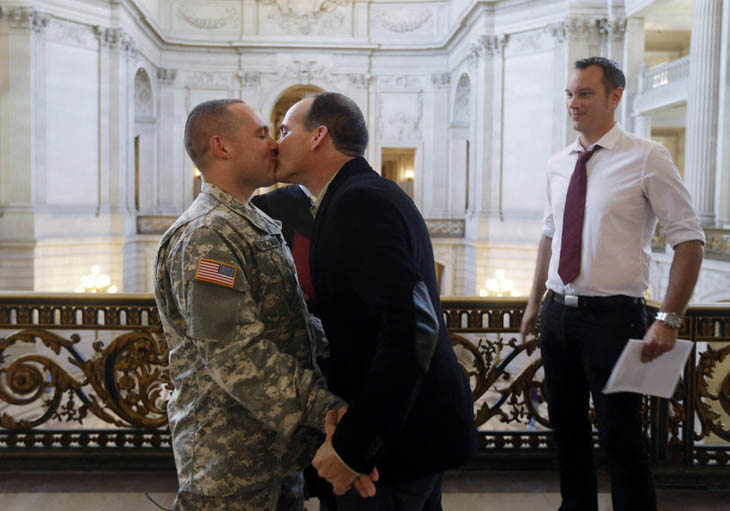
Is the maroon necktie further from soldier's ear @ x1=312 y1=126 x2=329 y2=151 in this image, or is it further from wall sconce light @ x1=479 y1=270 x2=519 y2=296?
wall sconce light @ x1=479 y1=270 x2=519 y2=296

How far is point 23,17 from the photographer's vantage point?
18250 millimetres

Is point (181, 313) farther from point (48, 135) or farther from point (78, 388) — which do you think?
point (48, 135)

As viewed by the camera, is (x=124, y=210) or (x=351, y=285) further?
(x=124, y=210)

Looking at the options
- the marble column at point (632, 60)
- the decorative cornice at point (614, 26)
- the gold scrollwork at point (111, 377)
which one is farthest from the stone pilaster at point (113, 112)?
the gold scrollwork at point (111, 377)

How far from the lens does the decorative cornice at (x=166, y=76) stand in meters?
27.1

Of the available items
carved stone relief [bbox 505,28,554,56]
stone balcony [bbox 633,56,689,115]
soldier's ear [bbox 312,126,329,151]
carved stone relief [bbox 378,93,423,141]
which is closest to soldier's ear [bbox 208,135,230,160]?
soldier's ear [bbox 312,126,329,151]

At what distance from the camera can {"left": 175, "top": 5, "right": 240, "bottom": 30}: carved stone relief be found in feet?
90.3

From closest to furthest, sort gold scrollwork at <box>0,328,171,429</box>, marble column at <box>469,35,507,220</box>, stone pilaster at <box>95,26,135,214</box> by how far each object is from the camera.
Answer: gold scrollwork at <box>0,328,171,429</box>
stone pilaster at <box>95,26,135,214</box>
marble column at <box>469,35,507,220</box>

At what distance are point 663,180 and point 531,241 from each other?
18.8 m

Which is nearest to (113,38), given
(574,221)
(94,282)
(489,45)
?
(94,282)

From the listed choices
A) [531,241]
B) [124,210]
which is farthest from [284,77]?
[531,241]

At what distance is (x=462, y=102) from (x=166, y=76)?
1224 cm

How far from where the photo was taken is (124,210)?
73.8 feet

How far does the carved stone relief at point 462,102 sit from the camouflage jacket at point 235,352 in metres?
25.4
